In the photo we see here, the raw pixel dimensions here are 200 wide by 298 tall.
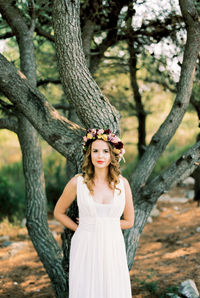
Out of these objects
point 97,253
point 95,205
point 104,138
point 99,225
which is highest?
point 104,138

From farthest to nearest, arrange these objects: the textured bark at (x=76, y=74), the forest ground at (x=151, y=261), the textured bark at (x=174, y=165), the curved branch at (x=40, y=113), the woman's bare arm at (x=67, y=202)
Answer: the forest ground at (x=151, y=261)
the textured bark at (x=174, y=165)
the curved branch at (x=40, y=113)
the textured bark at (x=76, y=74)
the woman's bare arm at (x=67, y=202)

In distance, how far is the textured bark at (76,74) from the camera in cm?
292

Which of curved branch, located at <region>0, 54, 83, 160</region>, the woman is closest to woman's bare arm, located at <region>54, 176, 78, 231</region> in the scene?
the woman

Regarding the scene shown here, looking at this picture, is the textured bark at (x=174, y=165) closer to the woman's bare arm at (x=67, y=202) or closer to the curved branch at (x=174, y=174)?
the curved branch at (x=174, y=174)

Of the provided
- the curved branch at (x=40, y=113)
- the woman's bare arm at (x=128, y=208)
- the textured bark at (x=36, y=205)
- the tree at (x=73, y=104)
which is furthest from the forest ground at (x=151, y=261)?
the curved branch at (x=40, y=113)

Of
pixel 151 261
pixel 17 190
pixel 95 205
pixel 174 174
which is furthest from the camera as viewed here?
pixel 17 190

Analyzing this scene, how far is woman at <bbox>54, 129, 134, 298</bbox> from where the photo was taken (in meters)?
2.53

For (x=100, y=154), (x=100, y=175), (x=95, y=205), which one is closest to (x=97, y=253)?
(x=95, y=205)

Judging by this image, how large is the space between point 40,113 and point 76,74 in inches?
18.6

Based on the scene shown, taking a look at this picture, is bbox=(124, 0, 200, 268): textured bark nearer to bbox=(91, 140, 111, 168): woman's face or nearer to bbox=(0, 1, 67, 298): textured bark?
bbox=(0, 1, 67, 298): textured bark

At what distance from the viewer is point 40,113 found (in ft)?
10.2

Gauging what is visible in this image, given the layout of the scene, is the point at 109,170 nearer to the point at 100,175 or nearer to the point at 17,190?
the point at 100,175

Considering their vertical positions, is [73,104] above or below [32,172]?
above

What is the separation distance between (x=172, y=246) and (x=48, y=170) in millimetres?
5074
